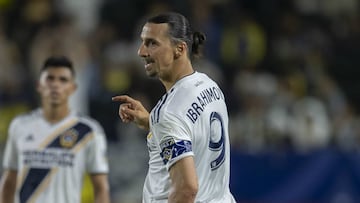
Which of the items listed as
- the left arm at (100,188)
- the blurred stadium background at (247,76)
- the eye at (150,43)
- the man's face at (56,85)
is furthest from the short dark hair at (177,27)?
the blurred stadium background at (247,76)

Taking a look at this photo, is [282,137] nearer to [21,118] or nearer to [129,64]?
[129,64]

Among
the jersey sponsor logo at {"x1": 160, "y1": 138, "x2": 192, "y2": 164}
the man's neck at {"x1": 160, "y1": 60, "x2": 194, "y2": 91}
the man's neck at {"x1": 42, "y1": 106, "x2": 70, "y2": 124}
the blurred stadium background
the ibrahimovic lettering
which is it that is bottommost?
the blurred stadium background

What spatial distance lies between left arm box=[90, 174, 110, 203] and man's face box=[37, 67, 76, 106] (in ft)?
2.25

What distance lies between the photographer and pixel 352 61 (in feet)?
→ 49.5

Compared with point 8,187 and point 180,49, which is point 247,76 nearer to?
point 8,187

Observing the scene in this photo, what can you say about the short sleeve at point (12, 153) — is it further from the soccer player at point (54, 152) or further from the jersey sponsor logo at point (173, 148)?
the jersey sponsor logo at point (173, 148)

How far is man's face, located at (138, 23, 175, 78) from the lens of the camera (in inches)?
231

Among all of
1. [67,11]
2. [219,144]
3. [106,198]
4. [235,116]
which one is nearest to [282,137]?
[235,116]

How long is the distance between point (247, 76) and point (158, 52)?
848 centimetres

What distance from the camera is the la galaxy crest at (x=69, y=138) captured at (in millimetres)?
8225

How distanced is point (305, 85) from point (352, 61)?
4.54 feet

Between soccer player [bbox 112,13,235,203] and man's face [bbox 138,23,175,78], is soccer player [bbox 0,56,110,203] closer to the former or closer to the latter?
soccer player [bbox 112,13,235,203]

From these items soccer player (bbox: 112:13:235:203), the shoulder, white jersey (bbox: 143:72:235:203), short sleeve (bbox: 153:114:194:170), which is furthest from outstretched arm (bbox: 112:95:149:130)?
the shoulder

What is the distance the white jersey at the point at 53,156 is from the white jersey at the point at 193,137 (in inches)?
84.8
